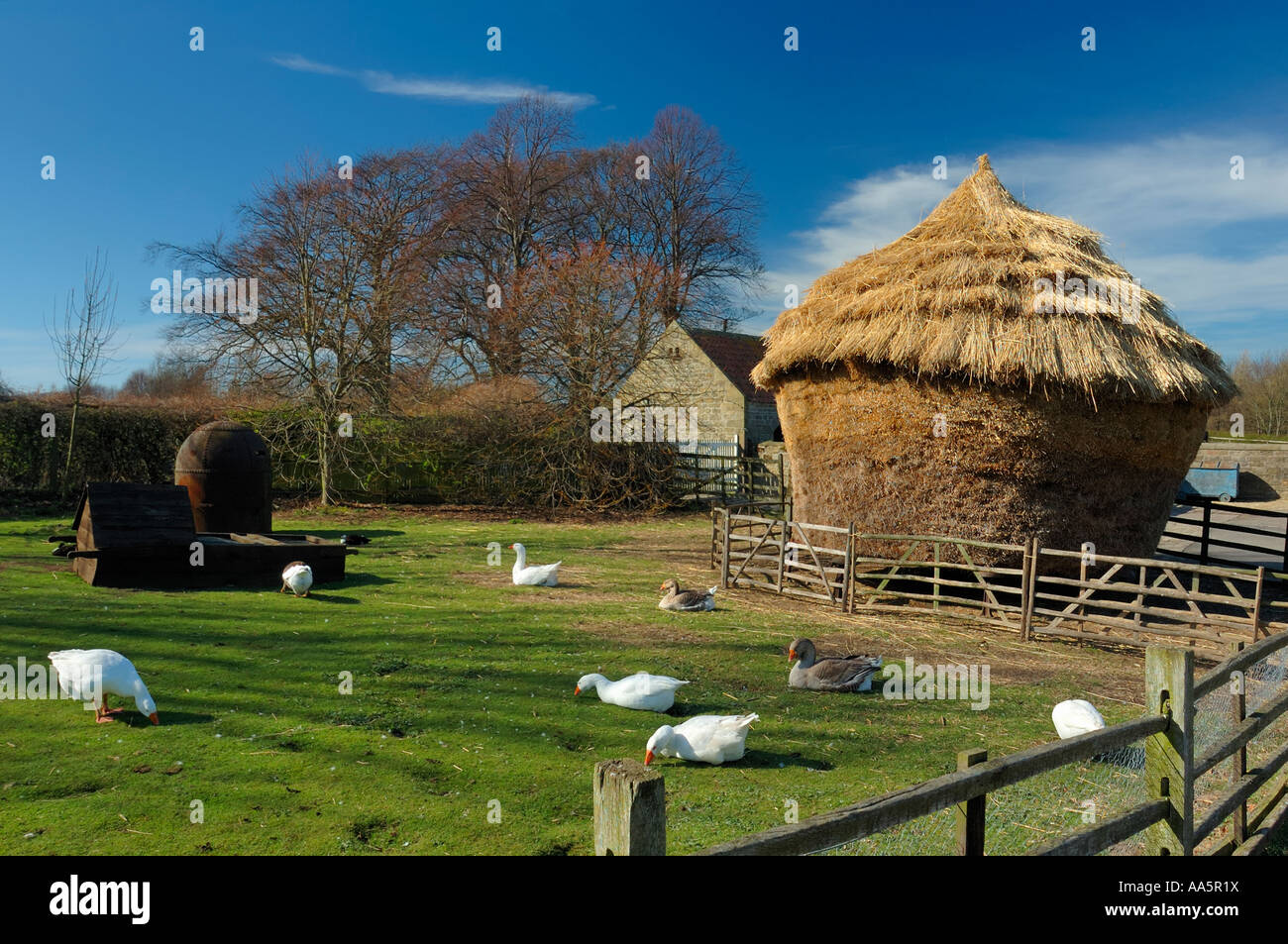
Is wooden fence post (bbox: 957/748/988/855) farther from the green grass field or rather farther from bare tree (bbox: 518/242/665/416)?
bare tree (bbox: 518/242/665/416)

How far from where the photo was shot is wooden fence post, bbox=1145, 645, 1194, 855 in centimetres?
420

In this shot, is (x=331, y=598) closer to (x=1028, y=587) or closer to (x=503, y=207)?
(x=1028, y=587)

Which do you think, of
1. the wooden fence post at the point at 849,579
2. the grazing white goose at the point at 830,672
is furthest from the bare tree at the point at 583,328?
the grazing white goose at the point at 830,672

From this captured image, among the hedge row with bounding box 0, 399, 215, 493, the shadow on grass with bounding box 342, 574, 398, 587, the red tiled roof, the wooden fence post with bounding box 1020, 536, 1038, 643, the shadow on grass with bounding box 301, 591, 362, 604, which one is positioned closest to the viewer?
the wooden fence post with bounding box 1020, 536, 1038, 643

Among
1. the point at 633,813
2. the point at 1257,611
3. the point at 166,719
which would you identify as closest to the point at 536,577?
the point at 166,719

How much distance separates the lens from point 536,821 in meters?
Answer: 4.97

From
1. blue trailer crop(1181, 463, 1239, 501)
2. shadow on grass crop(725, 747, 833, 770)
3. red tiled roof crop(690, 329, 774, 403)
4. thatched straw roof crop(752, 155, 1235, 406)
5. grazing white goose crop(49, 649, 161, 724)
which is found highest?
red tiled roof crop(690, 329, 774, 403)

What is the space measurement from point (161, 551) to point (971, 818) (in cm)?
1215

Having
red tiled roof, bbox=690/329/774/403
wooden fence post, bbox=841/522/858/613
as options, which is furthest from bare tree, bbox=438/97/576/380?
wooden fence post, bbox=841/522/858/613

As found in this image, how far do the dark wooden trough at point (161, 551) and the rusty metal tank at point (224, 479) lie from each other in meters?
2.78

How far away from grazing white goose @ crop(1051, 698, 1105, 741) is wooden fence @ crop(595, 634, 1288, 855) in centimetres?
107
